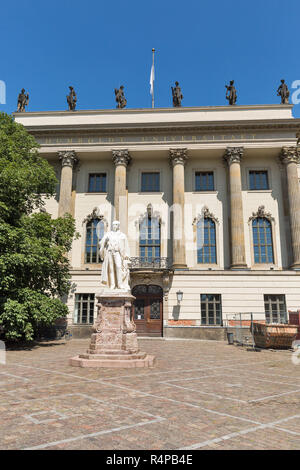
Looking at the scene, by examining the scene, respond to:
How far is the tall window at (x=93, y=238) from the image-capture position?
27266 mm

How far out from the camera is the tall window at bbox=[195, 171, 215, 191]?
2814 centimetres

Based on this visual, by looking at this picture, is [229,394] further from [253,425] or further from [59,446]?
[59,446]

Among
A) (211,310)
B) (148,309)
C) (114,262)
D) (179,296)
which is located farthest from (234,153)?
(114,262)

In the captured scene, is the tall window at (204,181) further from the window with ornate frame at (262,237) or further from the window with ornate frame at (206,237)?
the window with ornate frame at (262,237)

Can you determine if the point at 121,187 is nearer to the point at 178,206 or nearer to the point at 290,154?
the point at 178,206

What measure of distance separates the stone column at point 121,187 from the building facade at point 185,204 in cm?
9

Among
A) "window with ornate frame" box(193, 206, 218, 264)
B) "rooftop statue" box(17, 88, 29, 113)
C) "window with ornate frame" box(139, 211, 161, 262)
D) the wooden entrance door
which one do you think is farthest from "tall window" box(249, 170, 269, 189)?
"rooftop statue" box(17, 88, 29, 113)

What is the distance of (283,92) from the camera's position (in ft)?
95.3

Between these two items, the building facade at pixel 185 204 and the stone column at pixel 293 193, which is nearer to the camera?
the building facade at pixel 185 204

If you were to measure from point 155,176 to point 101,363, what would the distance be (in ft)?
69.4

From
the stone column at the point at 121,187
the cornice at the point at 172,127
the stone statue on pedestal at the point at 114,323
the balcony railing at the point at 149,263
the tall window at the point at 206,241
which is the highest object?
the cornice at the point at 172,127

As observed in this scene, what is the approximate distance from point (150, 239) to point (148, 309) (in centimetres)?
560

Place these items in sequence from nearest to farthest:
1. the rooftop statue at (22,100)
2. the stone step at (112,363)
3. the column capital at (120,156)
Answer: the stone step at (112,363)
the column capital at (120,156)
the rooftop statue at (22,100)

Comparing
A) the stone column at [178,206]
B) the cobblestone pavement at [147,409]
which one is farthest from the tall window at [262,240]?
the cobblestone pavement at [147,409]
